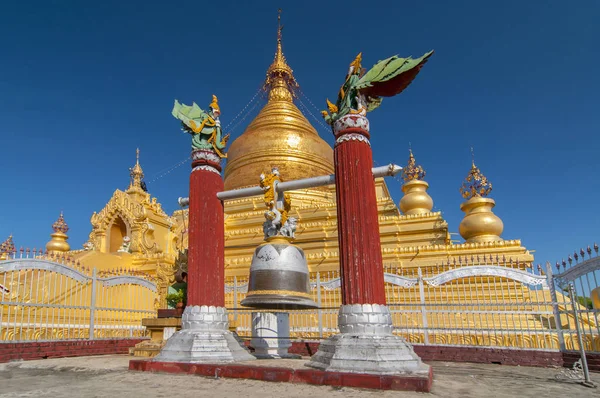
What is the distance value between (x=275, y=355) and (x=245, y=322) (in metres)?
5.00

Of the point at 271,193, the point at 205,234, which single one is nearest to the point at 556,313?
the point at 271,193

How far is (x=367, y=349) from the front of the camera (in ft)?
18.5

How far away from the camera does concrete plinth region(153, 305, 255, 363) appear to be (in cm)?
703

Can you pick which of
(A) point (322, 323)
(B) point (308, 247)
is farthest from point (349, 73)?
(B) point (308, 247)

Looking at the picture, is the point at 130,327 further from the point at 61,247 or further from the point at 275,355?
the point at 61,247

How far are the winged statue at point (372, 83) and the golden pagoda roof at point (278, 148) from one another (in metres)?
16.4

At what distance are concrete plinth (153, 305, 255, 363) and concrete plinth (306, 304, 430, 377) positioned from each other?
169 cm

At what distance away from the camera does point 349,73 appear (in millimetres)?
7141

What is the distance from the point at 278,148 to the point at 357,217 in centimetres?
1895

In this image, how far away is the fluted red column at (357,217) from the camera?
6180mm

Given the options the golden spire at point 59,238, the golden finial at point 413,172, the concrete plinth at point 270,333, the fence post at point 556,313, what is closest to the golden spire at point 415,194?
the golden finial at point 413,172

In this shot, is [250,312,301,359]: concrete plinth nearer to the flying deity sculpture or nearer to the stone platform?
the stone platform

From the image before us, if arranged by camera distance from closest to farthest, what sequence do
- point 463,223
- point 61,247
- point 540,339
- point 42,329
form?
point 540,339 < point 42,329 < point 463,223 < point 61,247

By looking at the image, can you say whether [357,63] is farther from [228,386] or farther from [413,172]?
[413,172]
